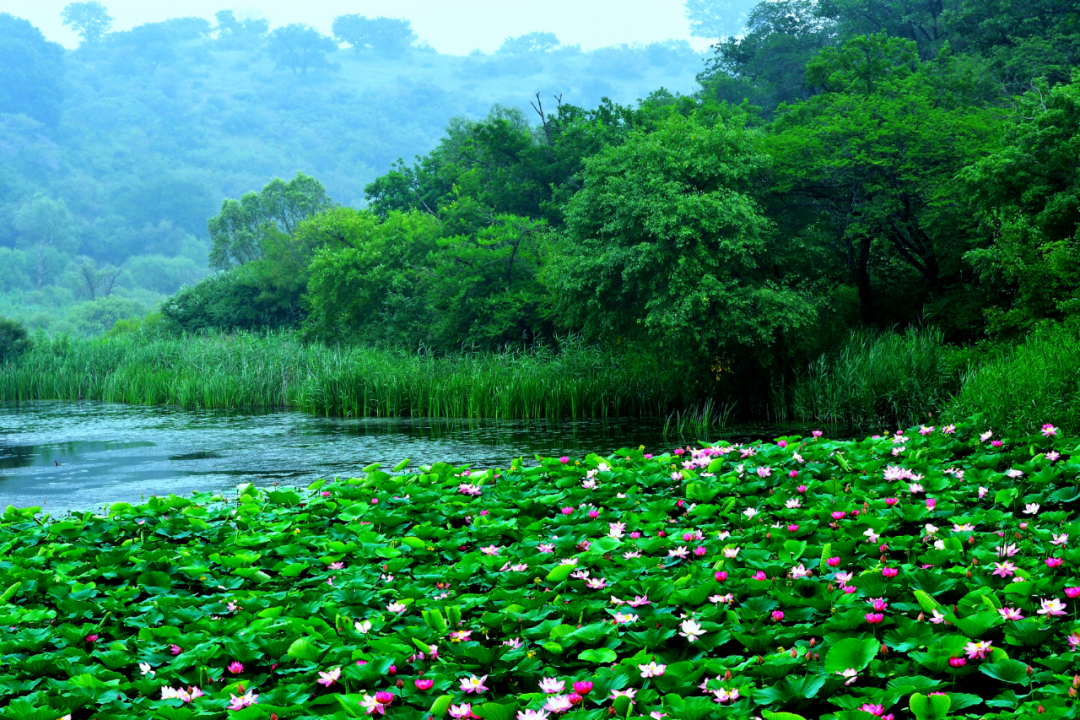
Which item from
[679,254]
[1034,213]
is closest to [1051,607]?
[679,254]

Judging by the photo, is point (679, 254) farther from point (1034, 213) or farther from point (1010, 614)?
point (1010, 614)

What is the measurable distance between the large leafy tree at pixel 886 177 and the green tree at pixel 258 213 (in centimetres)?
4116

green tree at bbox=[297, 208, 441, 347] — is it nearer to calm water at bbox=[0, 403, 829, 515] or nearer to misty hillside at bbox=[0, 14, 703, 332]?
calm water at bbox=[0, 403, 829, 515]

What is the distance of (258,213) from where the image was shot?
56656 millimetres

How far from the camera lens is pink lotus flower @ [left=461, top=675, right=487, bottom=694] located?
263 cm

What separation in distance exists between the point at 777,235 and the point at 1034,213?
14.8 feet

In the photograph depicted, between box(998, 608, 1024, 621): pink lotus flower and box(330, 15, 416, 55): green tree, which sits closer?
box(998, 608, 1024, 621): pink lotus flower

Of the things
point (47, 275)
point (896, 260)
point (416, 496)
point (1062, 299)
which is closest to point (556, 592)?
point (416, 496)

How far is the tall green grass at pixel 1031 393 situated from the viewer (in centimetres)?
870

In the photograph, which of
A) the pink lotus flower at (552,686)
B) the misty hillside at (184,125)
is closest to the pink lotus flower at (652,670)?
the pink lotus flower at (552,686)

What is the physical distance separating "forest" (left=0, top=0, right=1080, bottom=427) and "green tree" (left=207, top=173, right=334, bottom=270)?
1474 centimetres

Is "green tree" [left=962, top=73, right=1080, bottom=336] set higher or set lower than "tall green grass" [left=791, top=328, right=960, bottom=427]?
higher

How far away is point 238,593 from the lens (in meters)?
3.80

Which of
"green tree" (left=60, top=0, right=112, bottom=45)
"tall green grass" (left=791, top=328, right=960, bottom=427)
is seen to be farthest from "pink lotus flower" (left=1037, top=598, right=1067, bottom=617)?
"green tree" (left=60, top=0, right=112, bottom=45)
